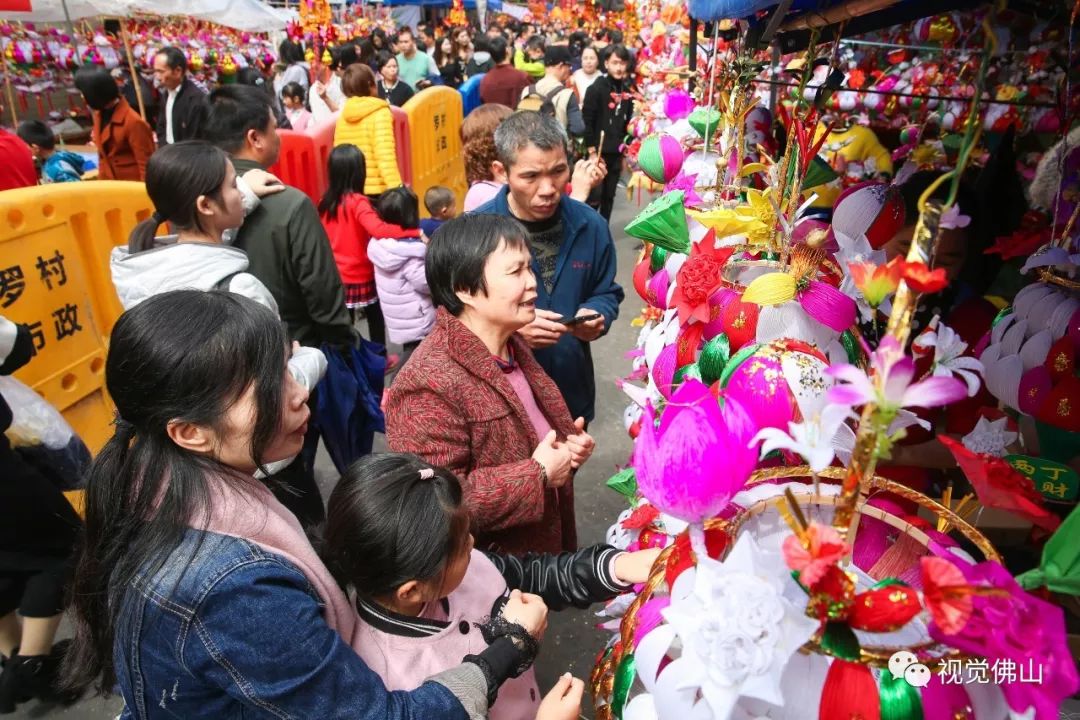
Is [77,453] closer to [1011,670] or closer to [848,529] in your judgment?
[848,529]

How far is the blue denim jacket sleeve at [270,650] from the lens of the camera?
858 mm

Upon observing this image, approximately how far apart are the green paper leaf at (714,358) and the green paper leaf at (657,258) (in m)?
0.69

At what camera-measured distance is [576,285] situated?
224 cm

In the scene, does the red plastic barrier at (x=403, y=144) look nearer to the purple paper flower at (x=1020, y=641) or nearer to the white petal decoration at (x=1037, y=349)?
the white petal decoration at (x=1037, y=349)

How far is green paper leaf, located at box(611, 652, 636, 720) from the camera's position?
0.81m

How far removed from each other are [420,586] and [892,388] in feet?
2.47

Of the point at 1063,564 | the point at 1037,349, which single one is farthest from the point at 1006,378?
the point at 1063,564

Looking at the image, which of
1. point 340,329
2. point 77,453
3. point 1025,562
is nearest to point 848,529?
point 1025,562

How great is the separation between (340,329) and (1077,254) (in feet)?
6.91

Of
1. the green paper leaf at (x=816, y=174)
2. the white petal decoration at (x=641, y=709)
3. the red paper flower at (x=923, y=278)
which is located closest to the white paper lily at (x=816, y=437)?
the red paper flower at (x=923, y=278)

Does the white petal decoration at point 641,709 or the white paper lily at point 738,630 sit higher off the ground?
the white paper lily at point 738,630

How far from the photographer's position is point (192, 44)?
11.8 metres

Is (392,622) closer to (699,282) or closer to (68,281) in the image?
(699,282)

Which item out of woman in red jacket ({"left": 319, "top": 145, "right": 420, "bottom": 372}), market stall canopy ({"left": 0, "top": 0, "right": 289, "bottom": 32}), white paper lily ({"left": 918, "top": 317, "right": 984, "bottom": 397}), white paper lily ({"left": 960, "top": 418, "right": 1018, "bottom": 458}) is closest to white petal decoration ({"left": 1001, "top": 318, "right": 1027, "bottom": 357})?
white paper lily ({"left": 960, "top": 418, "right": 1018, "bottom": 458})
